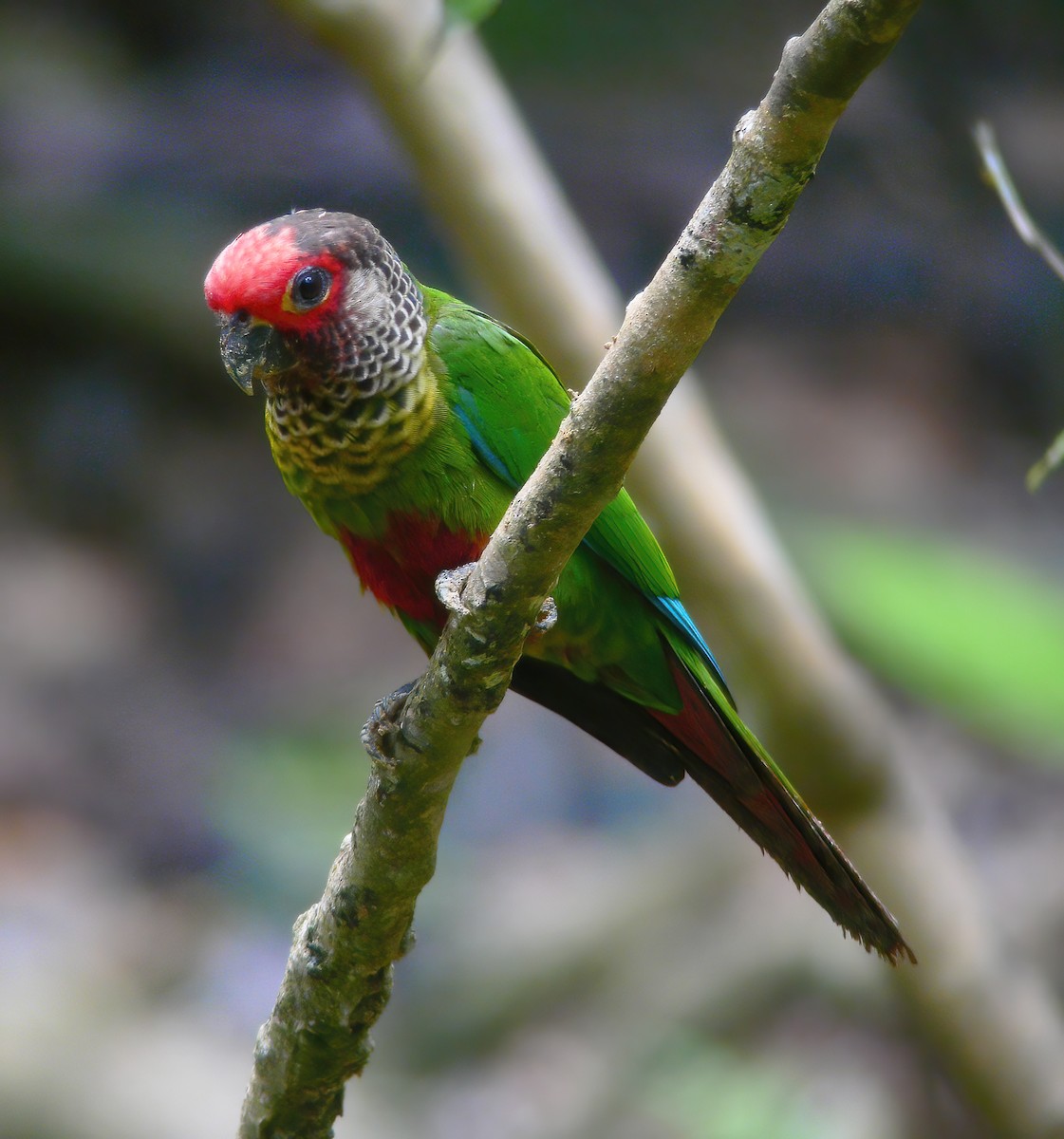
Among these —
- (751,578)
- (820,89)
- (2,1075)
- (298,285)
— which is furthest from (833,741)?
(2,1075)

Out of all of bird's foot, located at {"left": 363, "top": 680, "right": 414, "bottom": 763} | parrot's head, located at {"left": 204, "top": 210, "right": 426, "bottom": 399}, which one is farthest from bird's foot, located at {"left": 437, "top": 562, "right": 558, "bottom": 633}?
parrot's head, located at {"left": 204, "top": 210, "right": 426, "bottom": 399}

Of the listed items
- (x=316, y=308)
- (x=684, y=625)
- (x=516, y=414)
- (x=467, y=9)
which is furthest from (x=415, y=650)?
(x=467, y=9)

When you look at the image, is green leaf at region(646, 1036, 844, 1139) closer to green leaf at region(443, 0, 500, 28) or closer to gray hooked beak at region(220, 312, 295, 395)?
gray hooked beak at region(220, 312, 295, 395)

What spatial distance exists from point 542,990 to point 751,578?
9.64ft

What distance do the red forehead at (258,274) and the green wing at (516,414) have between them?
1.23ft

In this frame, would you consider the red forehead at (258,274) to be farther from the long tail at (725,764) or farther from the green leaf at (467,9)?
the long tail at (725,764)

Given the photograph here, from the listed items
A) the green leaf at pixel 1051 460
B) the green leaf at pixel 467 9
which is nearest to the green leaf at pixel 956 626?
the green leaf at pixel 1051 460

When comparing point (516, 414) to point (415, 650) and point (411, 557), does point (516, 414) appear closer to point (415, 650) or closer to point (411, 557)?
point (411, 557)

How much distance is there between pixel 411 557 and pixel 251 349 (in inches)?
20.7

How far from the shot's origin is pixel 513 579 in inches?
73.8

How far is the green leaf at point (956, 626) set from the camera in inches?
177

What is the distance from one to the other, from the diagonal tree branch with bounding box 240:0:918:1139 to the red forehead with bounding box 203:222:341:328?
754 millimetres

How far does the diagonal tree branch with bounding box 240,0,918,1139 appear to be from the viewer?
1.42m

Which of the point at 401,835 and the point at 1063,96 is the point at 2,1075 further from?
the point at 1063,96
